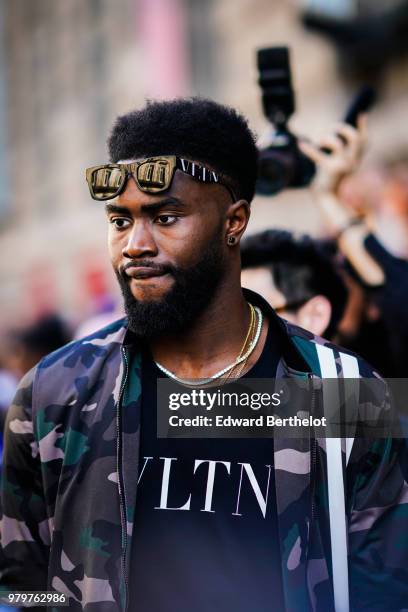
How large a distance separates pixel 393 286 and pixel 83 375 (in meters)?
1.59

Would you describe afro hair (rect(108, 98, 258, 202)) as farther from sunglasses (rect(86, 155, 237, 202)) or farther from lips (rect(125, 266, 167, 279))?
lips (rect(125, 266, 167, 279))

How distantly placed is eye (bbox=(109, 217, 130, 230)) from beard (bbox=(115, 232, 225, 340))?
119 mm

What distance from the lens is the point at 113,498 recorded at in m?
1.89

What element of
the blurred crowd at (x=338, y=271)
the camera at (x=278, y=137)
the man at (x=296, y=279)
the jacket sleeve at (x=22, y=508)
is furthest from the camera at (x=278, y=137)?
the jacket sleeve at (x=22, y=508)

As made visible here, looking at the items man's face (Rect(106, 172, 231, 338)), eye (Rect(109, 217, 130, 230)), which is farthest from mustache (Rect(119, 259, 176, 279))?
eye (Rect(109, 217, 130, 230))

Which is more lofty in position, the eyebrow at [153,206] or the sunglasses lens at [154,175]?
the sunglasses lens at [154,175]

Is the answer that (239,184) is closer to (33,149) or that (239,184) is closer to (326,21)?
(326,21)

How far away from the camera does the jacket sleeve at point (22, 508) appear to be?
1969 millimetres

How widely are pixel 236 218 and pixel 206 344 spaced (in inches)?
14.1

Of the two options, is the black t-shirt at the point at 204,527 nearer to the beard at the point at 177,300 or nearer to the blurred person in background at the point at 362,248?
the beard at the point at 177,300

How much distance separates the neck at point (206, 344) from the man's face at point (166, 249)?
7cm

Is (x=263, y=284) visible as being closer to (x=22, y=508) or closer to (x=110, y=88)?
(x=22, y=508)

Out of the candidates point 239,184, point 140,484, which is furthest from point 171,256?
point 140,484

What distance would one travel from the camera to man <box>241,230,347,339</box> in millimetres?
2902
